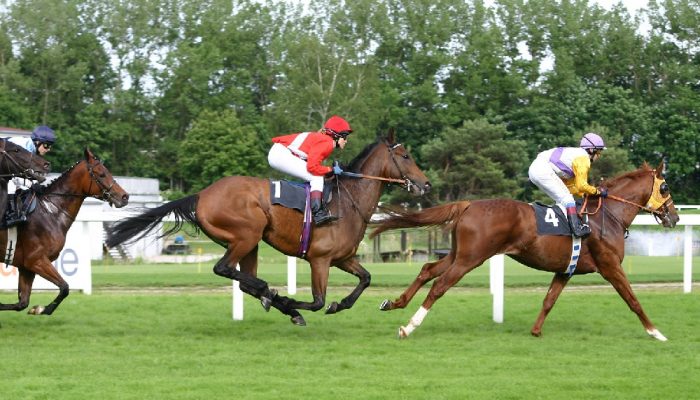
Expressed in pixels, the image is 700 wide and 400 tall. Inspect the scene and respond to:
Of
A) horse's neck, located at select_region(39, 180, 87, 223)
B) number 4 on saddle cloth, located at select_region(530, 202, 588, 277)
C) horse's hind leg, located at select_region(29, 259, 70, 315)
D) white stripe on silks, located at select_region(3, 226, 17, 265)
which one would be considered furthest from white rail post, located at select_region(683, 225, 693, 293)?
white stripe on silks, located at select_region(3, 226, 17, 265)

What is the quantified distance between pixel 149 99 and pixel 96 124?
3.58 metres

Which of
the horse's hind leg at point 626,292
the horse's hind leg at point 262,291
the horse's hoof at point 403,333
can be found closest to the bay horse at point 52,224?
the horse's hind leg at point 262,291

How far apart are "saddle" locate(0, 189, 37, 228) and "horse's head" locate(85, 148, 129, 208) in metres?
0.53

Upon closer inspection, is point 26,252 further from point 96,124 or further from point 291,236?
point 96,124

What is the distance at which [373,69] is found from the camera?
4825 centimetres

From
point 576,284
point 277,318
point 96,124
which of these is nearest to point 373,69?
point 96,124

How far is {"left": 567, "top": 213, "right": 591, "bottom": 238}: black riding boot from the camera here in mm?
9477

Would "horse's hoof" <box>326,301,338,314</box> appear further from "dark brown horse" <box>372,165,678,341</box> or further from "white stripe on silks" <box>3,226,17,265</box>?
"white stripe on silks" <box>3,226,17,265</box>

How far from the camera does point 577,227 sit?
31.1 ft

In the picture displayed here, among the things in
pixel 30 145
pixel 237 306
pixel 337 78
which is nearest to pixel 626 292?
pixel 237 306

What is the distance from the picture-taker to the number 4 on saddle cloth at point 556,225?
9492 mm

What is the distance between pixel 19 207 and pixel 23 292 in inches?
31.3

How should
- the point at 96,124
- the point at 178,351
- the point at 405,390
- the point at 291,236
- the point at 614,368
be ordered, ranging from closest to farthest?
1. the point at 405,390
2. the point at 614,368
3. the point at 178,351
4. the point at 291,236
5. the point at 96,124

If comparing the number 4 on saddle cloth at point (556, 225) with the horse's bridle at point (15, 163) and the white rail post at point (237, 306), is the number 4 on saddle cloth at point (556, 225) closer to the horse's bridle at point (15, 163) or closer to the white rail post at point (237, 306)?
the white rail post at point (237, 306)
